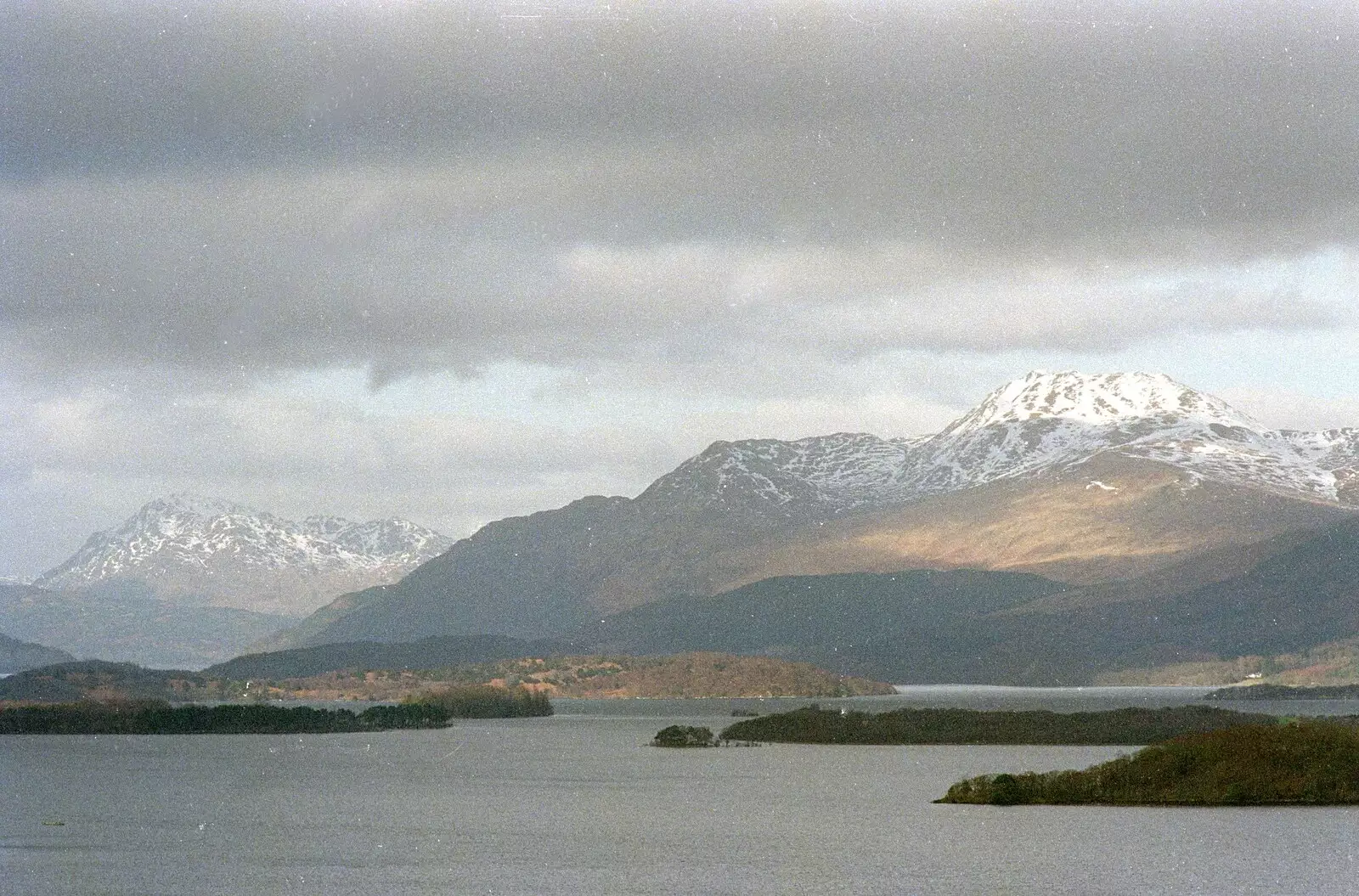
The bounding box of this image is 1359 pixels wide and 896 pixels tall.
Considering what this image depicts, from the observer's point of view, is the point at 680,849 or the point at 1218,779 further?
the point at 1218,779

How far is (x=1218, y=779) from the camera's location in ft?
610

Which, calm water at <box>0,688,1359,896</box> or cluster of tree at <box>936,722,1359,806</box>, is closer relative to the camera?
calm water at <box>0,688,1359,896</box>

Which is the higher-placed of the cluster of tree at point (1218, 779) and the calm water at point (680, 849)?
the cluster of tree at point (1218, 779)

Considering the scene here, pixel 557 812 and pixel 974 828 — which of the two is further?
pixel 557 812

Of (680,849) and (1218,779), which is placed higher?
(1218,779)

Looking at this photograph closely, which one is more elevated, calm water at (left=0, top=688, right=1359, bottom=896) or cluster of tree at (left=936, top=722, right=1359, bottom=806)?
cluster of tree at (left=936, top=722, right=1359, bottom=806)

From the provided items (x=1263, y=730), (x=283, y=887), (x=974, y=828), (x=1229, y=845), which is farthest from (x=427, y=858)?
(x=1263, y=730)

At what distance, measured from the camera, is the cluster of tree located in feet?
607

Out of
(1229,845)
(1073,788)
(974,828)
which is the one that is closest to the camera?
(1229,845)

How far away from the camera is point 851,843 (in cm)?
15762

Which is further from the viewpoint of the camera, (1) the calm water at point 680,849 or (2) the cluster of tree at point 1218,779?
(2) the cluster of tree at point 1218,779

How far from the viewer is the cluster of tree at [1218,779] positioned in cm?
18500

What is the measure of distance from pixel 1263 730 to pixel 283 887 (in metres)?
105

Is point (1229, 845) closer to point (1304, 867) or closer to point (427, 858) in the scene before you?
point (1304, 867)
